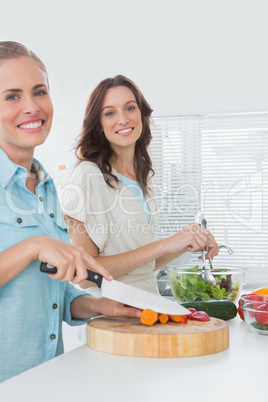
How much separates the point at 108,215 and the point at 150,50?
7.04ft

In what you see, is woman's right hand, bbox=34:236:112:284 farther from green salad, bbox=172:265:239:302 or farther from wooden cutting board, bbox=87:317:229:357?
green salad, bbox=172:265:239:302

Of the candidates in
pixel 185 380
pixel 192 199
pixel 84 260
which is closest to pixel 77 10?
pixel 192 199

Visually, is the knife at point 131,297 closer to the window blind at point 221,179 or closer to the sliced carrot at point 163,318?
the sliced carrot at point 163,318

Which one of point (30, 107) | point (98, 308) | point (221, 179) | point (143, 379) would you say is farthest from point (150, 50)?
point (143, 379)

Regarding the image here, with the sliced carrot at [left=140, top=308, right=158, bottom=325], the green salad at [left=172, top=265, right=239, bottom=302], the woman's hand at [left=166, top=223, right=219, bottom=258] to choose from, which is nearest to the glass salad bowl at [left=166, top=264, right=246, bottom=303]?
the green salad at [left=172, top=265, right=239, bottom=302]

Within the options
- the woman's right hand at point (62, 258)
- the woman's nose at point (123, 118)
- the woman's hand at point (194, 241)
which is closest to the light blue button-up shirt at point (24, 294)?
the woman's right hand at point (62, 258)

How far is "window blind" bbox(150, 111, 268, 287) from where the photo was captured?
3.81 m

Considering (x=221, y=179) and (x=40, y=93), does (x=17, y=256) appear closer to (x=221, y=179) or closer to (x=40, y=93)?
(x=40, y=93)

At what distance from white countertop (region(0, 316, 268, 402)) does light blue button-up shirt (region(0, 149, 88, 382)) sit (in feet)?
0.43

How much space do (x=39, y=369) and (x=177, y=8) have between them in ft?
10.1

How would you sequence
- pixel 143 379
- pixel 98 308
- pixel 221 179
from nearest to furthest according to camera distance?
pixel 143 379, pixel 98 308, pixel 221 179

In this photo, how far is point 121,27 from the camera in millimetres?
3600

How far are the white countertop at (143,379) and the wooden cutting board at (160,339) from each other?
0.6 inches

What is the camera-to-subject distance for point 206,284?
156 cm
